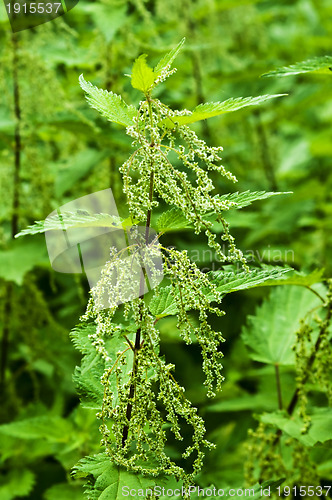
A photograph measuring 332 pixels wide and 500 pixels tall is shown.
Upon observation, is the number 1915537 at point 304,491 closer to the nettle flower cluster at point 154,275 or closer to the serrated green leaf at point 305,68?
the nettle flower cluster at point 154,275

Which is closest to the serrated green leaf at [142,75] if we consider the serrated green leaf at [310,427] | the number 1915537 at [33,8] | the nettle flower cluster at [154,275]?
the nettle flower cluster at [154,275]

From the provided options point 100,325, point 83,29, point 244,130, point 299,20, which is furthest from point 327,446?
point 299,20

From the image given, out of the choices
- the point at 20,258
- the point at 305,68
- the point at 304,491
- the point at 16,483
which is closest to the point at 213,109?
the point at 305,68

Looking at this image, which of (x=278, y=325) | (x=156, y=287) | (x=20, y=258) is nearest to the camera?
(x=156, y=287)

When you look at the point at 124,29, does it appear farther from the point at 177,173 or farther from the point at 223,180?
the point at 177,173

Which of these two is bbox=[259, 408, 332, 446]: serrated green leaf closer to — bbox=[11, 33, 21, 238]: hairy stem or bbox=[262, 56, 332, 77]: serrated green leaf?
bbox=[262, 56, 332, 77]: serrated green leaf

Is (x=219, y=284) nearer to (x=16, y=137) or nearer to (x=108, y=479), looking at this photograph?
(x=108, y=479)
